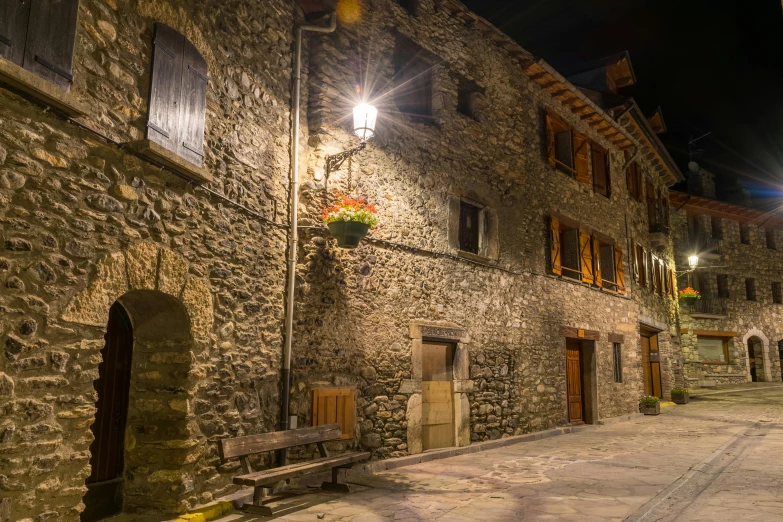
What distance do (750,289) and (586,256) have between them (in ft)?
59.4

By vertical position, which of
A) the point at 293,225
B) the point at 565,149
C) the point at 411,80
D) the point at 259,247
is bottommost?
the point at 259,247

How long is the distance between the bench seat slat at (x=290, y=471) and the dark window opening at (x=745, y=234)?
84.5 feet

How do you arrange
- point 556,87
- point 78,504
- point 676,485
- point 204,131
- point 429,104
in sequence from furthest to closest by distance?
point 556,87 → point 429,104 → point 676,485 → point 204,131 → point 78,504

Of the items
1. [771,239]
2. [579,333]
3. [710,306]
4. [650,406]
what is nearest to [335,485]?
[579,333]

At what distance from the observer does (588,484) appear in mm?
5957

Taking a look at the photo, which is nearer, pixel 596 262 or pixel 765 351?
pixel 596 262

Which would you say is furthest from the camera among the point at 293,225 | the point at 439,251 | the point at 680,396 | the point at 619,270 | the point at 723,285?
the point at 723,285

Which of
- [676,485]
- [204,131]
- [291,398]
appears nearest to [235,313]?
[291,398]

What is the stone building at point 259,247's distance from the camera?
3768 mm

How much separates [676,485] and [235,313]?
473 cm

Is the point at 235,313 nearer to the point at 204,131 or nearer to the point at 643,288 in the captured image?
the point at 204,131

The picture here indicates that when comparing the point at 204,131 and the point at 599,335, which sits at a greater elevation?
the point at 204,131

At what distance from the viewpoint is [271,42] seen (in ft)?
21.0

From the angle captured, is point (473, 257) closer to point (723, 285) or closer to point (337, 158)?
point (337, 158)
